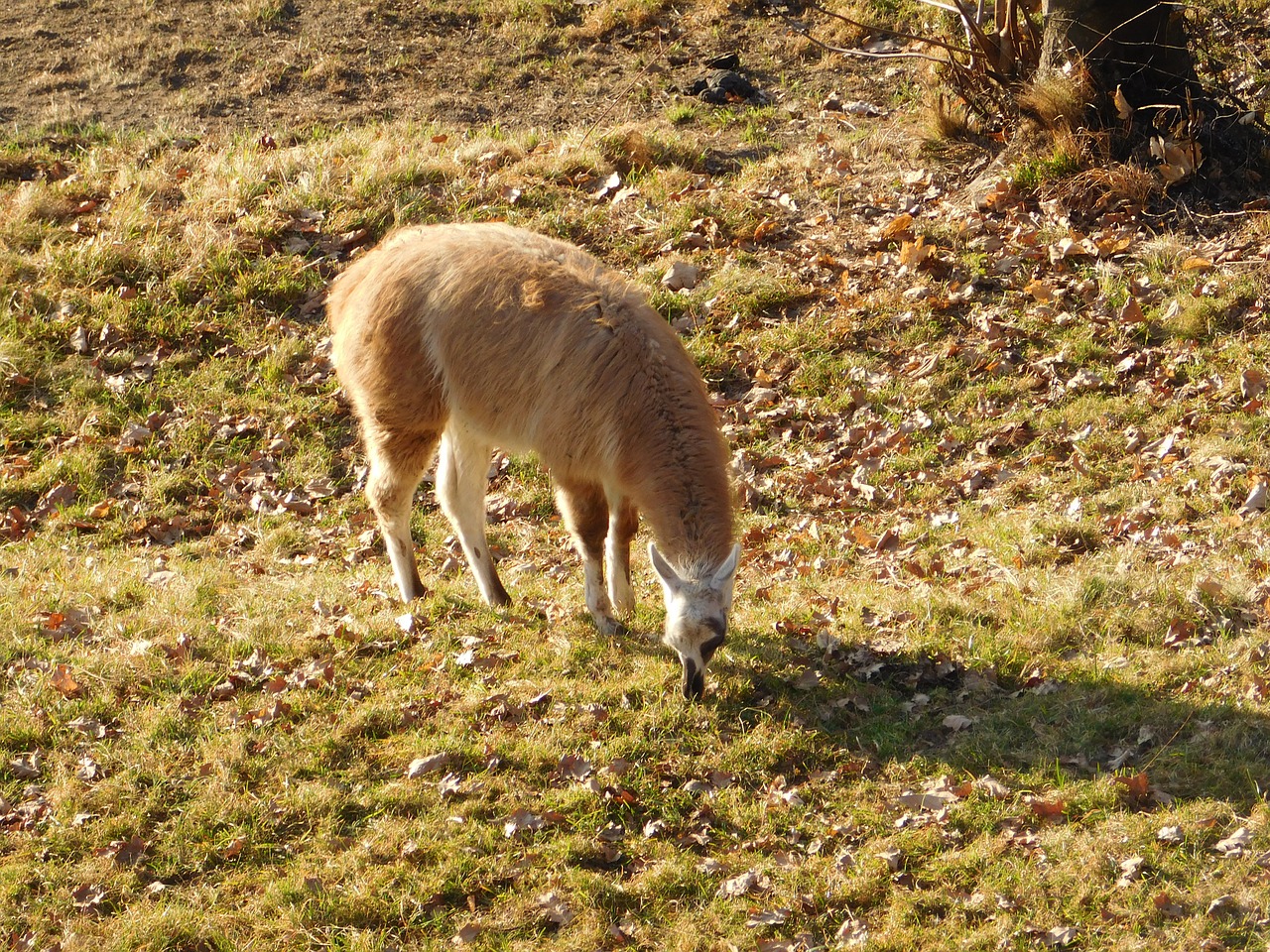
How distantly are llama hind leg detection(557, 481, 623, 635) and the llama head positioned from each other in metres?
0.92

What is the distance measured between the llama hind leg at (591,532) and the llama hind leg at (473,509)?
Answer: 2.12 feet

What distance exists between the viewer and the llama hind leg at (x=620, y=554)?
7.29 meters

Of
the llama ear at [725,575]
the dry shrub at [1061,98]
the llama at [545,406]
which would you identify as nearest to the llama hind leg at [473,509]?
the llama at [545,406]

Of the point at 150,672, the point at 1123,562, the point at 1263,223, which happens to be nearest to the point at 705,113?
the point at 1263,223

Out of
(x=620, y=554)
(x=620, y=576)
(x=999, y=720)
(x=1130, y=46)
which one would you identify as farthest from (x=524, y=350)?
(x=1130, y=46)

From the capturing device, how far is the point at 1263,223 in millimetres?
9906

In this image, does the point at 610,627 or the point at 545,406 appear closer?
the point at 545,406

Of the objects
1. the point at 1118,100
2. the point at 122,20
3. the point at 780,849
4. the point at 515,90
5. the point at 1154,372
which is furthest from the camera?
the point at 122,20

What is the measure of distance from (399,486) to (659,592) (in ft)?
5.59

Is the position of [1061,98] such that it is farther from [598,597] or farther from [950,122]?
[598,597]

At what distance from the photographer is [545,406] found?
22.7ft

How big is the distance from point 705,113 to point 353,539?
6.84 meters

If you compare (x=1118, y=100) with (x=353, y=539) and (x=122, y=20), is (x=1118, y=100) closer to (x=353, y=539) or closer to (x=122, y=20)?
(x=353, y=539)

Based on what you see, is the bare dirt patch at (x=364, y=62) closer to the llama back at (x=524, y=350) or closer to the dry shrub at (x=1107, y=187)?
the dry shrub at (x=1107, y=187)
